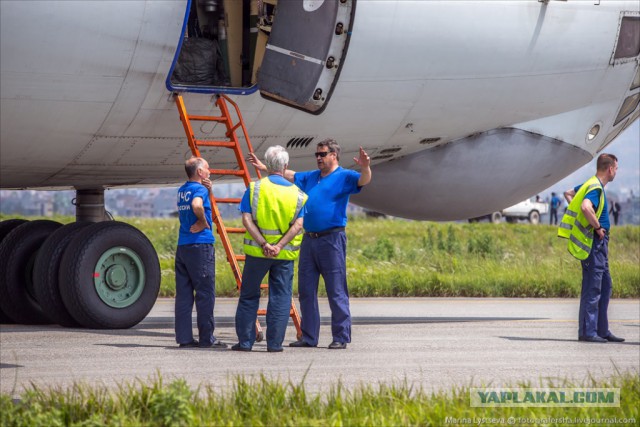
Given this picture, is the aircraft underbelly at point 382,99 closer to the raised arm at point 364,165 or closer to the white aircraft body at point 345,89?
the white aircraft body at point 345,89

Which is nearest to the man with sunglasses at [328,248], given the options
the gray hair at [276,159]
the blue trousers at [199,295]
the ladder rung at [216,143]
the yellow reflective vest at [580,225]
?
the gray hair at [276,159]

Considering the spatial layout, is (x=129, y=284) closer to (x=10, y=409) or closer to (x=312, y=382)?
(x=312, y=382)

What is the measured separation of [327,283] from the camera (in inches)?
426

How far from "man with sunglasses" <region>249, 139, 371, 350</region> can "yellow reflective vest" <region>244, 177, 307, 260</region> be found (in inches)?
17.7

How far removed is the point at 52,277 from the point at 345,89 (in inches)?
139

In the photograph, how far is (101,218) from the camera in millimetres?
13734

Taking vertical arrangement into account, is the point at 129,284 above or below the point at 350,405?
above

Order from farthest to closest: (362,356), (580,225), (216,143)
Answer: (580,225), (216,143), (362,356)

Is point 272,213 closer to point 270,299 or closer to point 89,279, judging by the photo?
point 270,299

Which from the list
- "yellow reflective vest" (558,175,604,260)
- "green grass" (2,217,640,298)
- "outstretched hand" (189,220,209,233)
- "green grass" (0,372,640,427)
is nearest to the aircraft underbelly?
"outstretched hand" (189,220,209,233)

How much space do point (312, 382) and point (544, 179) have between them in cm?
682

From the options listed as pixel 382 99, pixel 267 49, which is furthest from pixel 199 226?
pixel 382 99

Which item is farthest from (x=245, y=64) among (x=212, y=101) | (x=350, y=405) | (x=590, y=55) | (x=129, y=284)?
(x=350, y=405)

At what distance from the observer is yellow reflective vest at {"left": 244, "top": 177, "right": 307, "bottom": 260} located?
1033cm
